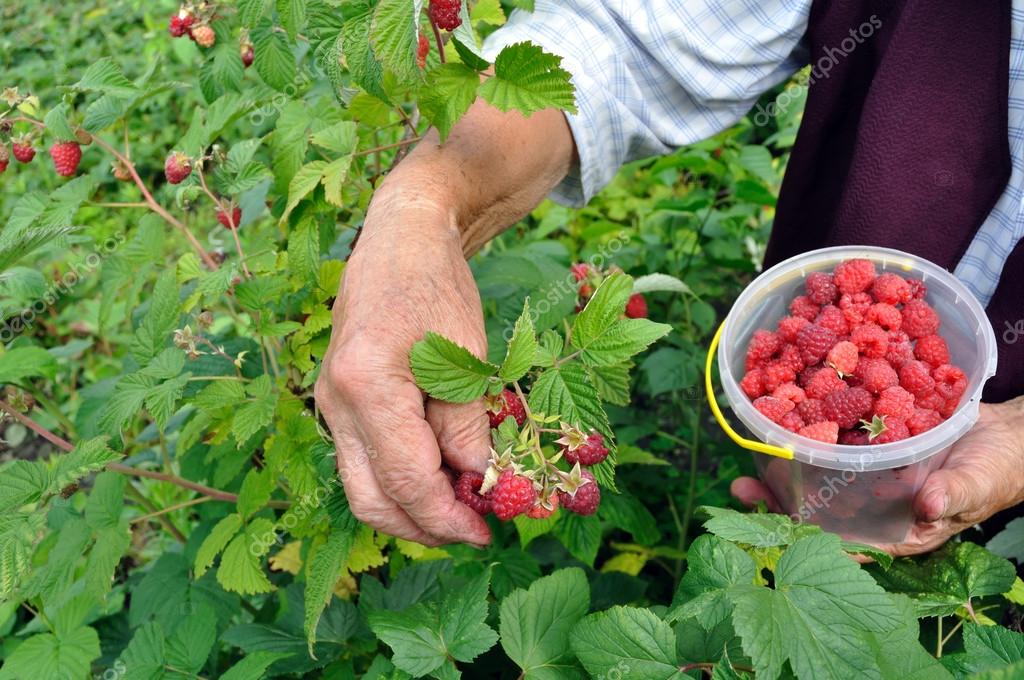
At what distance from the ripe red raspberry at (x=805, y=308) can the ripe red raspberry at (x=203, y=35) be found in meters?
1.08

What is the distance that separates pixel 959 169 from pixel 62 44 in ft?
15.2

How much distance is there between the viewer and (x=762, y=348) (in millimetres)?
1274

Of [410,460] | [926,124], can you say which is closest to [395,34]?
[410,460]

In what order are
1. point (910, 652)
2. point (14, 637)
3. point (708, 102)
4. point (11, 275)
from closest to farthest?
point (910, 652), point (11, 275), point (708, 102), point (14, 637)

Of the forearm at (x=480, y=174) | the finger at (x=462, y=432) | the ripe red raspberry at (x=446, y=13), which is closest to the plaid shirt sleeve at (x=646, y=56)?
the forearm at (x=480, y=174)

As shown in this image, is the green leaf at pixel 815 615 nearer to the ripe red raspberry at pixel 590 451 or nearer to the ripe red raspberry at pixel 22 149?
the ripe red raspberry at pixel 590 451

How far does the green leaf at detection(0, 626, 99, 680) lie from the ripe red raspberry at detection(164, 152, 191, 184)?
71 cm

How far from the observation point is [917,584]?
1.17 m

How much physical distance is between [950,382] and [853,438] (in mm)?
171

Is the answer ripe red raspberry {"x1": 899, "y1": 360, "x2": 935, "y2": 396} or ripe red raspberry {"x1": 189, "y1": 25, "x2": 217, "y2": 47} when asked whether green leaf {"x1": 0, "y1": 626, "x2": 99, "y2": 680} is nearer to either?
ripe red raspberry {"x1": 189, "y1": 25, "x2": 217, "y2": 47}

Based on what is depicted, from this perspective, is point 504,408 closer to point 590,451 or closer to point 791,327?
point 590,451

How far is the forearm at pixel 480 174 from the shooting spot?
1171mm

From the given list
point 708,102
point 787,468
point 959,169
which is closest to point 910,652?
point 787,468

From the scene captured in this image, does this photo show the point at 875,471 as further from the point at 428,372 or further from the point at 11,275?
the point at 11,275
